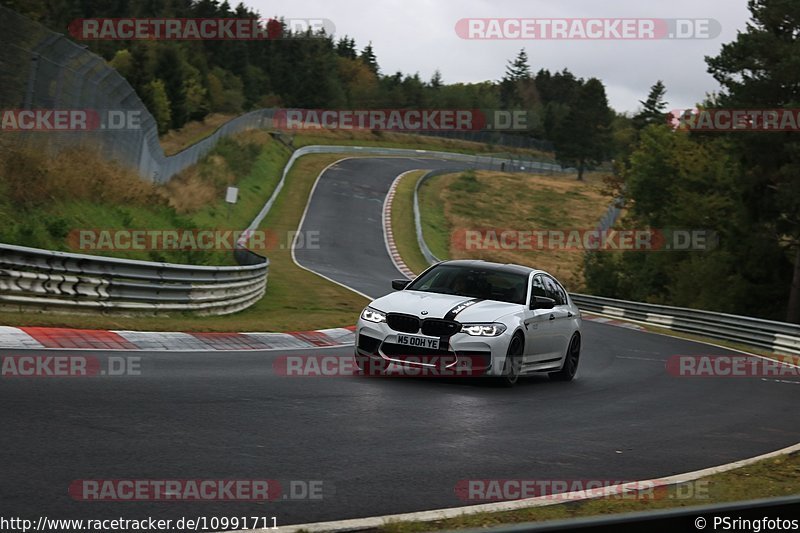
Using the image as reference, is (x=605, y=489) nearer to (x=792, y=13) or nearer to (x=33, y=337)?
(x=33, y=337)

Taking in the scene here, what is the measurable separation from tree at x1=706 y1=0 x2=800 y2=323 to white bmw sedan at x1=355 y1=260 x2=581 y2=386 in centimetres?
2576

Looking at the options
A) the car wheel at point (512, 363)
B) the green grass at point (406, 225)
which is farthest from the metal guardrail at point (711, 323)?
the car wheel at point (512, 363)

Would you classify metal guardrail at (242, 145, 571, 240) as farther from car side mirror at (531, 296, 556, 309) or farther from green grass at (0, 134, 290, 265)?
car side mirror at (531, 296, 556, 309)

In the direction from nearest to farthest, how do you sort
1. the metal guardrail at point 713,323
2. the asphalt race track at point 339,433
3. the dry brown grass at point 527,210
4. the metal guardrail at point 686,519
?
the metal guardrail at point 686,519 → the asphalt race track at point 339,433 → the metal guardrail at point 713,323 → the dry brown grass at point 527,210

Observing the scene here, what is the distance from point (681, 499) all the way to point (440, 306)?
5428 millimetres

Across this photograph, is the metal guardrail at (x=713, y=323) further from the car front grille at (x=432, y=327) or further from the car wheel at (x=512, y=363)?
the car front grille at (x=432, y=327)

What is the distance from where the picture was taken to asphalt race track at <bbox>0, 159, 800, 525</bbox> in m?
6.23

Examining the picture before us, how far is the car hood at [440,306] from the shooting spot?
12.0 m

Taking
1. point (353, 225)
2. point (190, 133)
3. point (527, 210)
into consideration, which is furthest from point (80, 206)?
point (527, 210)

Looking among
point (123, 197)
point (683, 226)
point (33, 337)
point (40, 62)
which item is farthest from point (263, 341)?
point (683, 226)

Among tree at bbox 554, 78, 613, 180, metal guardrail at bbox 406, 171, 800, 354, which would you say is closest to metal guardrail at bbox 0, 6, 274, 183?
metal guardrail at bbox 406, 171, 800, 354

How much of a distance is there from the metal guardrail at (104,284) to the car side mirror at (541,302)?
23.2ft

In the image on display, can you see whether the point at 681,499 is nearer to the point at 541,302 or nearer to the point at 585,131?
the point at 541,302

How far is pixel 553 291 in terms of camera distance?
1447 centimetres
